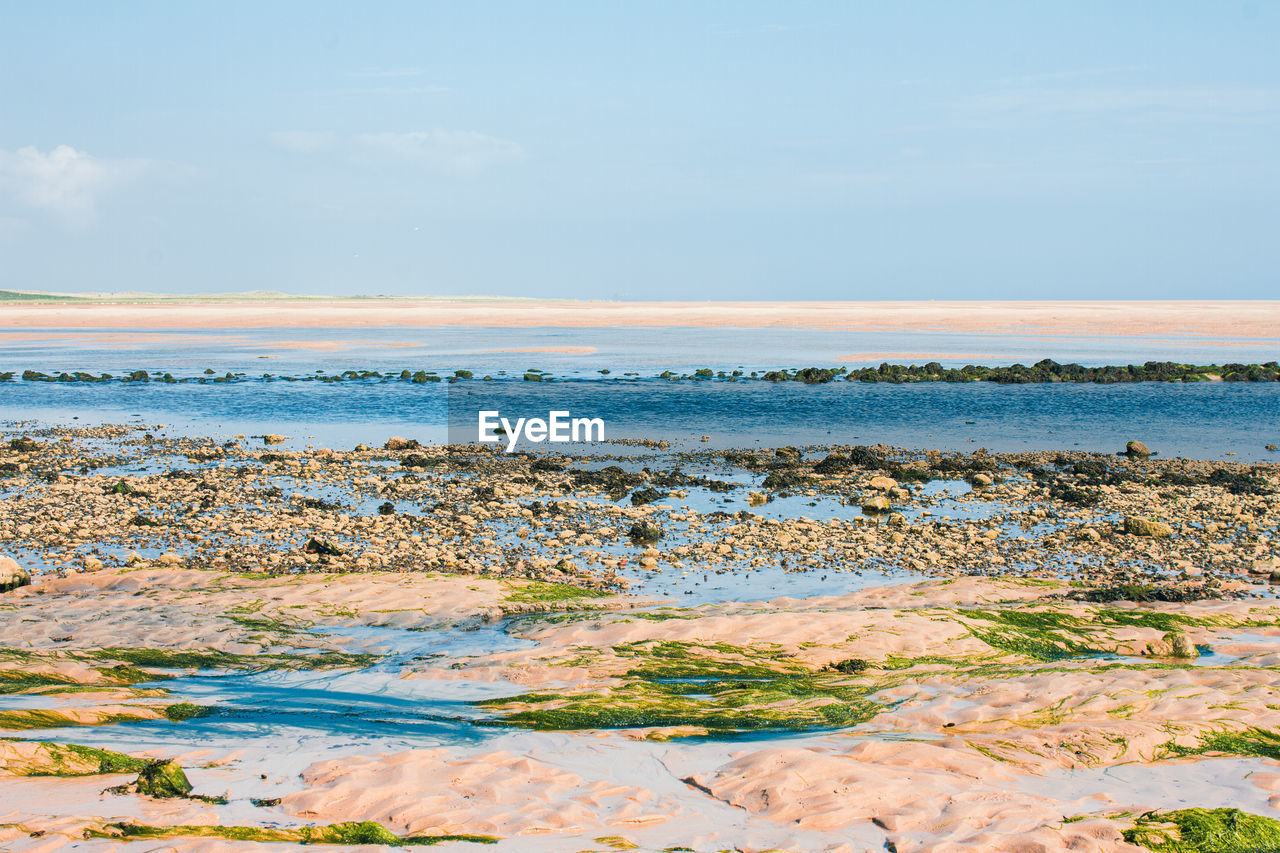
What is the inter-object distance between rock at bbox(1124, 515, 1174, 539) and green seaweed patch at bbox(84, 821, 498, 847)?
12.2m

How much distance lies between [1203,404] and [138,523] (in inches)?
1222

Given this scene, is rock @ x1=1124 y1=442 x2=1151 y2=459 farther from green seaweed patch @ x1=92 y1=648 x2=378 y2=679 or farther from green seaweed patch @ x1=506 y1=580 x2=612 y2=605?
green seaweed patch @ x1=92 y1=648 x2=378 y2=679

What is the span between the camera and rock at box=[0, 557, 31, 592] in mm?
11711

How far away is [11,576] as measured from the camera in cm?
1178

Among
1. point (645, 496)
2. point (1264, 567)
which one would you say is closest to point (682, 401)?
point (645, 496)

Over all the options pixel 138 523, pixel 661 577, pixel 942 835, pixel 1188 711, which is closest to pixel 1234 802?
pixel 1188 711

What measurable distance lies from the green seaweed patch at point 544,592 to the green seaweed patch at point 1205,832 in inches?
272

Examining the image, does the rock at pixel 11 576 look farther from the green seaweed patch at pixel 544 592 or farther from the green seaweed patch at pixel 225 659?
the green seaweed patch at pixel 544 592

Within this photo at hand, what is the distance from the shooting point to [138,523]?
15.2 metres

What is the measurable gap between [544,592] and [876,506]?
7051 millimetres

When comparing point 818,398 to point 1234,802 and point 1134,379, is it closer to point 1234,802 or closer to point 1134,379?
point 1134,379

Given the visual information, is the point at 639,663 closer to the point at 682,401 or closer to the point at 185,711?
the point at 185,711

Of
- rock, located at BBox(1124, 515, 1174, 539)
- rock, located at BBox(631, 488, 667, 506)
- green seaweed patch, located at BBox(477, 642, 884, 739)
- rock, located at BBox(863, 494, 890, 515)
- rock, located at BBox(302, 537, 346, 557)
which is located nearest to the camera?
green seaweed patch, located at BBox(477, 642, 884, 739)

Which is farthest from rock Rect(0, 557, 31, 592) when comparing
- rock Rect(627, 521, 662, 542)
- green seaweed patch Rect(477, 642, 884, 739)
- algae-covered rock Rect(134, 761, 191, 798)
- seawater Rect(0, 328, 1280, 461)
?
seawater Rect(0, 328, 1280, 461)
